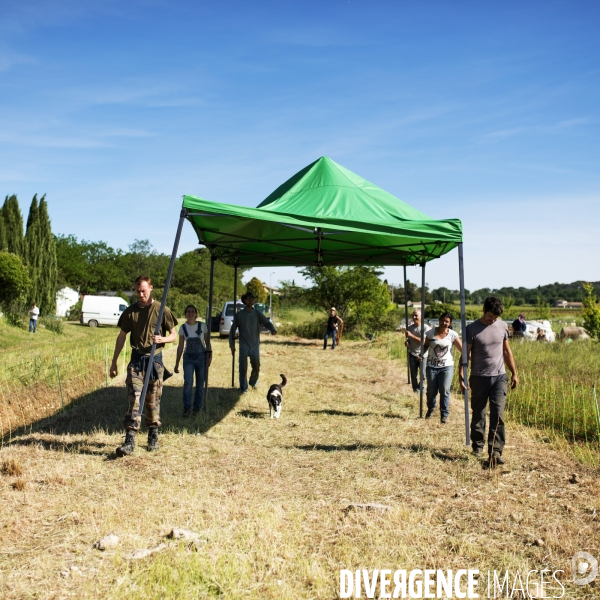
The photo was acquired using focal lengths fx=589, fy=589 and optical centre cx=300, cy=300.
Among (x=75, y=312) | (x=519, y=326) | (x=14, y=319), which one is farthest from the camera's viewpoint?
(x=75, y=312)

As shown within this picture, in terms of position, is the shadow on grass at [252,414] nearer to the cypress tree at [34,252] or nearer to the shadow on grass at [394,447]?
the shadow on grass at [394,447]

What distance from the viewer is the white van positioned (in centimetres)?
3853

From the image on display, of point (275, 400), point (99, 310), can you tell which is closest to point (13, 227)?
point (99, 310)

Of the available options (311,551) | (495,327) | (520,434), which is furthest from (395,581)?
(520,434)

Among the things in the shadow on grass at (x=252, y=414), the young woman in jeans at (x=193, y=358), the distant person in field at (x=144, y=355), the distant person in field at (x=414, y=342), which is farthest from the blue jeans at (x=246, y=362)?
the distant person in field at (x=144, y=355)

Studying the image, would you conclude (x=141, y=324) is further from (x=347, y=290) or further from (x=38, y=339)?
(x=38, y=339)

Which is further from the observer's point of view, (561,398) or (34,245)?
Answer: (34,245)

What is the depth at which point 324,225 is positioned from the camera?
7090 millimetres

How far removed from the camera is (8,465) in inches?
224

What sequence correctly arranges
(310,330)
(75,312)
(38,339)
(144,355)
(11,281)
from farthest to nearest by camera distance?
(75,312)
(11,281)
(310,330)
(38,339)
(144,355)

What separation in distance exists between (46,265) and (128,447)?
1419 inches

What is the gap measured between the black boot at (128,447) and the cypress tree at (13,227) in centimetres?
3553

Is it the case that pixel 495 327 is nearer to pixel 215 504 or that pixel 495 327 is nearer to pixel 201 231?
pixel 215 504

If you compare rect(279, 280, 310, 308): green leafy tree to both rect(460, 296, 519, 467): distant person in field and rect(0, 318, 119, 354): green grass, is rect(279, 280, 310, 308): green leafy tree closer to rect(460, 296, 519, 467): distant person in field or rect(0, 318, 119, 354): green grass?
rect(0, 318, 119, 354): green grass
